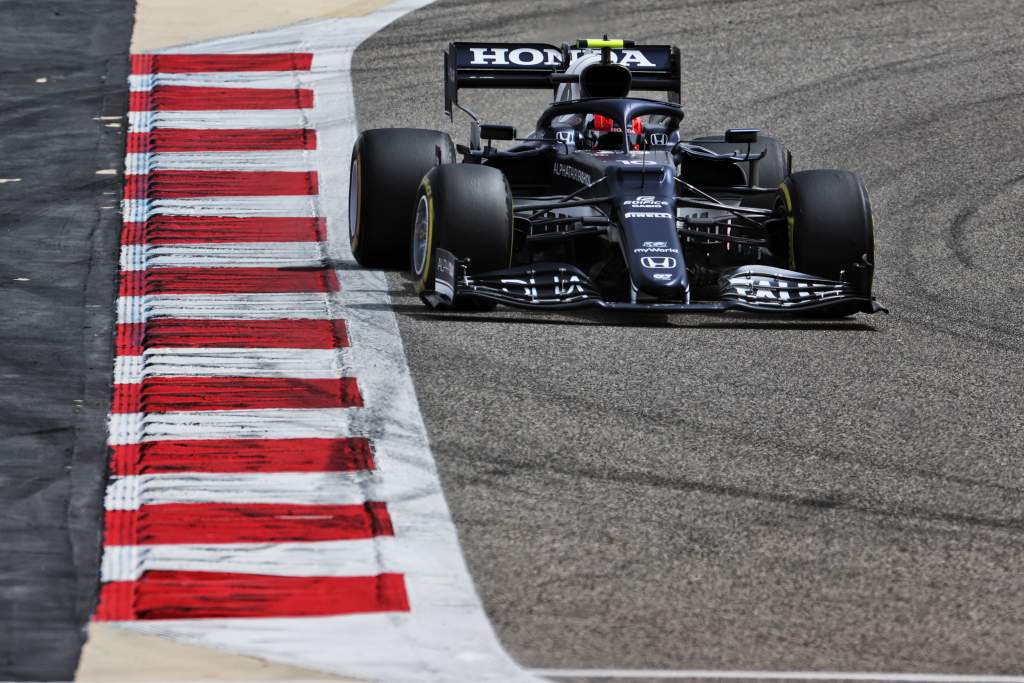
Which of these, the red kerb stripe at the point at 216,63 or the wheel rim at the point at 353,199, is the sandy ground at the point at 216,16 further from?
the wheel rim at the point at 353,199

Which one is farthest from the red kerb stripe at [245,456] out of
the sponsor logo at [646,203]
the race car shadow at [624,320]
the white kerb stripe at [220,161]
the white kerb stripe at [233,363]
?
the white kerb stripe at [220,161]

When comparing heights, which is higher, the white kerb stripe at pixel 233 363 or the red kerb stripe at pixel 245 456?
the red kerb stripe at pixel 245 456

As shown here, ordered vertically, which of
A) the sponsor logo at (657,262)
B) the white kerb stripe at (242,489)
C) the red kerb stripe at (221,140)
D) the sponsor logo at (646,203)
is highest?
the sponsor logo at (646,203)

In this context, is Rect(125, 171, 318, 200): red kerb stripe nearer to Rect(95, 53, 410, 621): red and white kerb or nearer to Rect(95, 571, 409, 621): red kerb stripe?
Rect(95, 53, 410, 621): red and white kerb

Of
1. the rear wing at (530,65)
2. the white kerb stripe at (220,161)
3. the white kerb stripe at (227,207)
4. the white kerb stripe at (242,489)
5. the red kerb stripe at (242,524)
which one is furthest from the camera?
the white kerb stripe at (220,161)

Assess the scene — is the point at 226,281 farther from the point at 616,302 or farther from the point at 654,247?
the point at 654,247

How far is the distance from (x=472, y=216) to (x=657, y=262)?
1.09 meters

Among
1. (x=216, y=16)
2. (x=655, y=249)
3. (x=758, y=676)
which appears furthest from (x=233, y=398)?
(x=216, y=16)

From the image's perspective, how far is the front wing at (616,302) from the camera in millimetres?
9898

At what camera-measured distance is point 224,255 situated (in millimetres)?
11711

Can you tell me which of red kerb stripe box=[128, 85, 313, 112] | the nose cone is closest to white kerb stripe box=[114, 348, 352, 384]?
the nose cone

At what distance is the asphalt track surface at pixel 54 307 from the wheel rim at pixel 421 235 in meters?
1.84

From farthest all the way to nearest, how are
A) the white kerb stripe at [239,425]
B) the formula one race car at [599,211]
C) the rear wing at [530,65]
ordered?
the rear wing at [530,65]
the formula one race car at [599,211]
the white kerb stripe at [239,425]

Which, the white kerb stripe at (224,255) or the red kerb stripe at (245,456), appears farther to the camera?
the white kerb stripe at (224,255)
